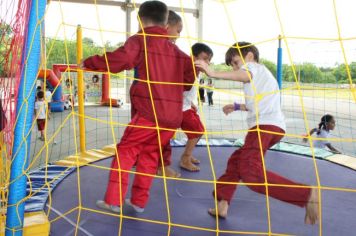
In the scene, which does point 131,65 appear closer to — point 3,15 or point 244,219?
point 3,15

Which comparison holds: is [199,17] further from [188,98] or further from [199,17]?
[188,98]

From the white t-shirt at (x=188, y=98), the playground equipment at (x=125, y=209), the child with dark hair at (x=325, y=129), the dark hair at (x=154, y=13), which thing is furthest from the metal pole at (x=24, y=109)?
the child with dark hair at (x=325, y=129)

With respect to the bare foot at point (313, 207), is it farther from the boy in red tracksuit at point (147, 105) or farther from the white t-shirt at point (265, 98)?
the boy in red tracksuit at point (147, 105)

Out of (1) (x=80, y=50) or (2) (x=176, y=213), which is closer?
(2) (x=176, y=213)

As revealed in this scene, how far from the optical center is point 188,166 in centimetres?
238

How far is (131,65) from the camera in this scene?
1.52m

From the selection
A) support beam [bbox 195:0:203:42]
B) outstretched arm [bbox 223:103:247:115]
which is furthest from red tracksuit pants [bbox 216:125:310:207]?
support beam [bbox 195:0:203:42]

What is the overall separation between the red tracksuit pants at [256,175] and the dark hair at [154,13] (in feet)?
2.14

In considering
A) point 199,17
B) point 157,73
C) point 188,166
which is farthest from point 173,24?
point 199,17

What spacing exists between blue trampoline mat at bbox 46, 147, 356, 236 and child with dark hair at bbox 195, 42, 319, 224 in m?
0.10

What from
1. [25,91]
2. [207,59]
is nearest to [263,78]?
[207,59]

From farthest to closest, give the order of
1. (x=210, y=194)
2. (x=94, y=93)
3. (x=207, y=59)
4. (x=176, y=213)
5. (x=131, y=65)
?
1. (x=94, y=93)
2. (x=207, y=59)
3. (x=210, y=194)
4. (x=176, y=213)
5. (x=131, y=65)

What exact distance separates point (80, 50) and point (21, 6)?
1.06 metres

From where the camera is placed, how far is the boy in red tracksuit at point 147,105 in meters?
1.55
